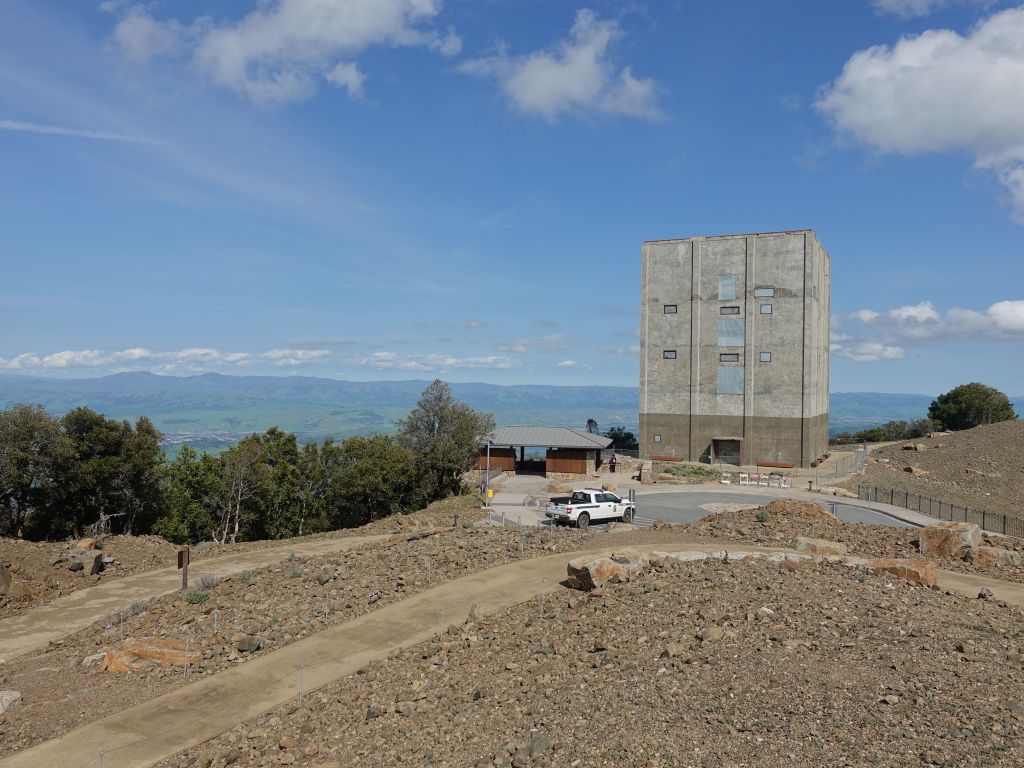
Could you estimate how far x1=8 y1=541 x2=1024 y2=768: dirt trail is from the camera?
1401cm

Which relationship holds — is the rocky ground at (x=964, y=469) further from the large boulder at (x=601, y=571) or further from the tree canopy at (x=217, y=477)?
the large boulder at (x=601, y=571)

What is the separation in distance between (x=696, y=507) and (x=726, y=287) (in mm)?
39521

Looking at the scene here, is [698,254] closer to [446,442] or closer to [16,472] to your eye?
[446,442]

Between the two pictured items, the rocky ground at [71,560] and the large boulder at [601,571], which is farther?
the rocky ground at [71,560]

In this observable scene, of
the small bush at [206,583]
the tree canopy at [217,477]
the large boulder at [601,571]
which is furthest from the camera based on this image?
the tree canopy at [217,477]

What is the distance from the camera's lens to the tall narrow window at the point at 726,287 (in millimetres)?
79750

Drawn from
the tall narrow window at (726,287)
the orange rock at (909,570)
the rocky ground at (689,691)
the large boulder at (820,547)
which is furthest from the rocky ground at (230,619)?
the tall narrow window at (726,287)

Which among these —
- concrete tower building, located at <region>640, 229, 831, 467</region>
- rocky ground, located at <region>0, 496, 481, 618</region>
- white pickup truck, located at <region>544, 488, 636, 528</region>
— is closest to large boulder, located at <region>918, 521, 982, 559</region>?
white pickup truck, located at <region>544, 488, 636, 528</region>

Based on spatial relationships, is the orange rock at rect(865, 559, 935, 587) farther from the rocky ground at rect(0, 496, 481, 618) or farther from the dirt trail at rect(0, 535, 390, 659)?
the dirt trail at rect(0, 535, 390, 659)

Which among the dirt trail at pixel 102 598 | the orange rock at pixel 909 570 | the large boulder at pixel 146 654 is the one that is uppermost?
the orange rock at pixel 909 570

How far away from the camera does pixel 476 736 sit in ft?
41.2

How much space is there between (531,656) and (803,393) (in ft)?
227

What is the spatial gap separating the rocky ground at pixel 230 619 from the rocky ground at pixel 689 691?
4.39 metres

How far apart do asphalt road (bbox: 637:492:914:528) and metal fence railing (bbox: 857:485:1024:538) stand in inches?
182
